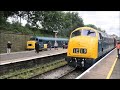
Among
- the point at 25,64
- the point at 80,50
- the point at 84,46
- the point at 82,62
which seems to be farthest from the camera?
Result: the point at 25,64

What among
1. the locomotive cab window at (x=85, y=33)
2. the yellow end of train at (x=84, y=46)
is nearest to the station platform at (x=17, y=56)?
the yellow end of train at (x=84, y=46)

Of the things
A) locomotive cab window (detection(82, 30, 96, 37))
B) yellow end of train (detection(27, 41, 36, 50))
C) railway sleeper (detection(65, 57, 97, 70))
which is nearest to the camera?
railway sleeper (detection(65, 57, 97, 70))

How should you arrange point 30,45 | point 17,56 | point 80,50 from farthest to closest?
point 30,45, point 17,56, point 80,50

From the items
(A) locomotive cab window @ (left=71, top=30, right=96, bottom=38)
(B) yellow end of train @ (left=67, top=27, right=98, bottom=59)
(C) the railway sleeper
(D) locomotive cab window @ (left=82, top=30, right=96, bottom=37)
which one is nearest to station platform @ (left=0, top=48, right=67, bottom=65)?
(C) the railway sleeper

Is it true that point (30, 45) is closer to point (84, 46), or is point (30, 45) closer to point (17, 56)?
point (17, 56)

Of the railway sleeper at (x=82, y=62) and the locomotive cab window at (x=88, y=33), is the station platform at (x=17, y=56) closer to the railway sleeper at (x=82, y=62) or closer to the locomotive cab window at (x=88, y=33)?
the railway sleeper at (x=82, y=62)

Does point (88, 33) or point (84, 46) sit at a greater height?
point (88, 33)

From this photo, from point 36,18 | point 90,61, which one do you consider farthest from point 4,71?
point 36,18

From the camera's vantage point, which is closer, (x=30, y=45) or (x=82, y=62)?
(x=82, y=62)

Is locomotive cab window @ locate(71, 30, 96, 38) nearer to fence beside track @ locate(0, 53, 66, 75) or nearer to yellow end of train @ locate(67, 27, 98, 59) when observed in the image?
yellow end of train @ locate(67, 27, 98, 59)

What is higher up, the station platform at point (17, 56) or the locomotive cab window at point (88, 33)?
the locomotive cab window at point (88, 33)

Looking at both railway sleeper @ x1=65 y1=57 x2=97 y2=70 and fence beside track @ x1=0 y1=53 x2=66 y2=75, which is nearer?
fence beside track @ x1=0 y1=53 x2=66 y2=75

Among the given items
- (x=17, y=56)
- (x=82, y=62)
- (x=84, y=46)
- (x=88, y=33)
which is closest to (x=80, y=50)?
(x=84, y=46)

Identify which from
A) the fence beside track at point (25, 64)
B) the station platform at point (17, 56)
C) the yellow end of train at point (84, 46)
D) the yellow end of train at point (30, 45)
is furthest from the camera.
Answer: the yellow end of train at point (30, 45)
